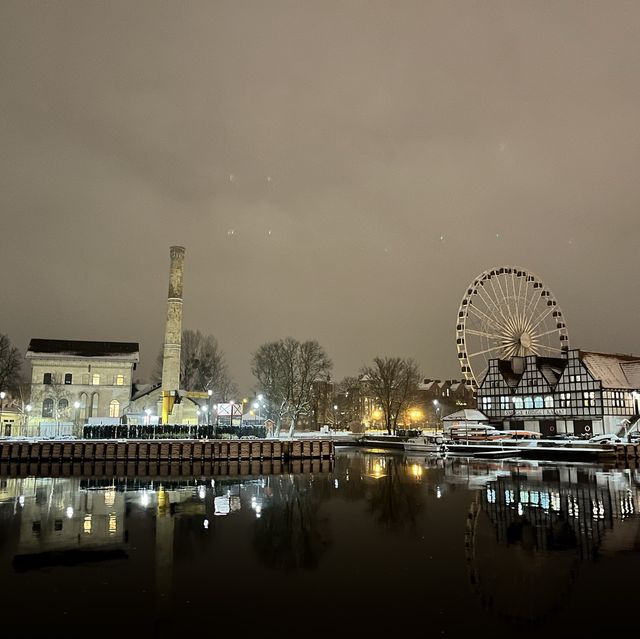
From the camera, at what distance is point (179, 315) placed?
204 feet

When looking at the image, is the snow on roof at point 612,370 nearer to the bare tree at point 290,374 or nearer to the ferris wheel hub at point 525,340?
the ferris wheel hub at point 525,340

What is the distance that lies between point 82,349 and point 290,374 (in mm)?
26413

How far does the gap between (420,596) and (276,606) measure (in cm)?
304

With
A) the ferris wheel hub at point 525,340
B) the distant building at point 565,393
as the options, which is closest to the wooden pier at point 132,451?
the distant building at point 565,393

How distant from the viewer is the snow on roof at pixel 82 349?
69500 millimetres

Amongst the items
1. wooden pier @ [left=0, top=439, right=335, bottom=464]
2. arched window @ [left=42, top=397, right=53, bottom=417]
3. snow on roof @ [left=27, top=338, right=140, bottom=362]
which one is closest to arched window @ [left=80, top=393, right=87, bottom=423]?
arched window @ [left=42, top=397, right=53, bottom=417]

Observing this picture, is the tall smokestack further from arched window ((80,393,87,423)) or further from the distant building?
the distant building

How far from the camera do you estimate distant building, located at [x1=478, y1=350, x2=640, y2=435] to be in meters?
Result: 62.6

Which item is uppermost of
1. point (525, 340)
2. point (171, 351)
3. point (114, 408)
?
point (525, 340)

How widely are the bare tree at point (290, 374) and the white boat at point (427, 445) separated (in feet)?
52.4

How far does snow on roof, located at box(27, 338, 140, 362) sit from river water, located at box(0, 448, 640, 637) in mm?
44514

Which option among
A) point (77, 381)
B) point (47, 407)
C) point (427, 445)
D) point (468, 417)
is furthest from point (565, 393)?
point (47, 407)

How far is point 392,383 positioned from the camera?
9112 centimetres

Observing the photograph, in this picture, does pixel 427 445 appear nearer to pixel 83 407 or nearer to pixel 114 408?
pixel 114 408
